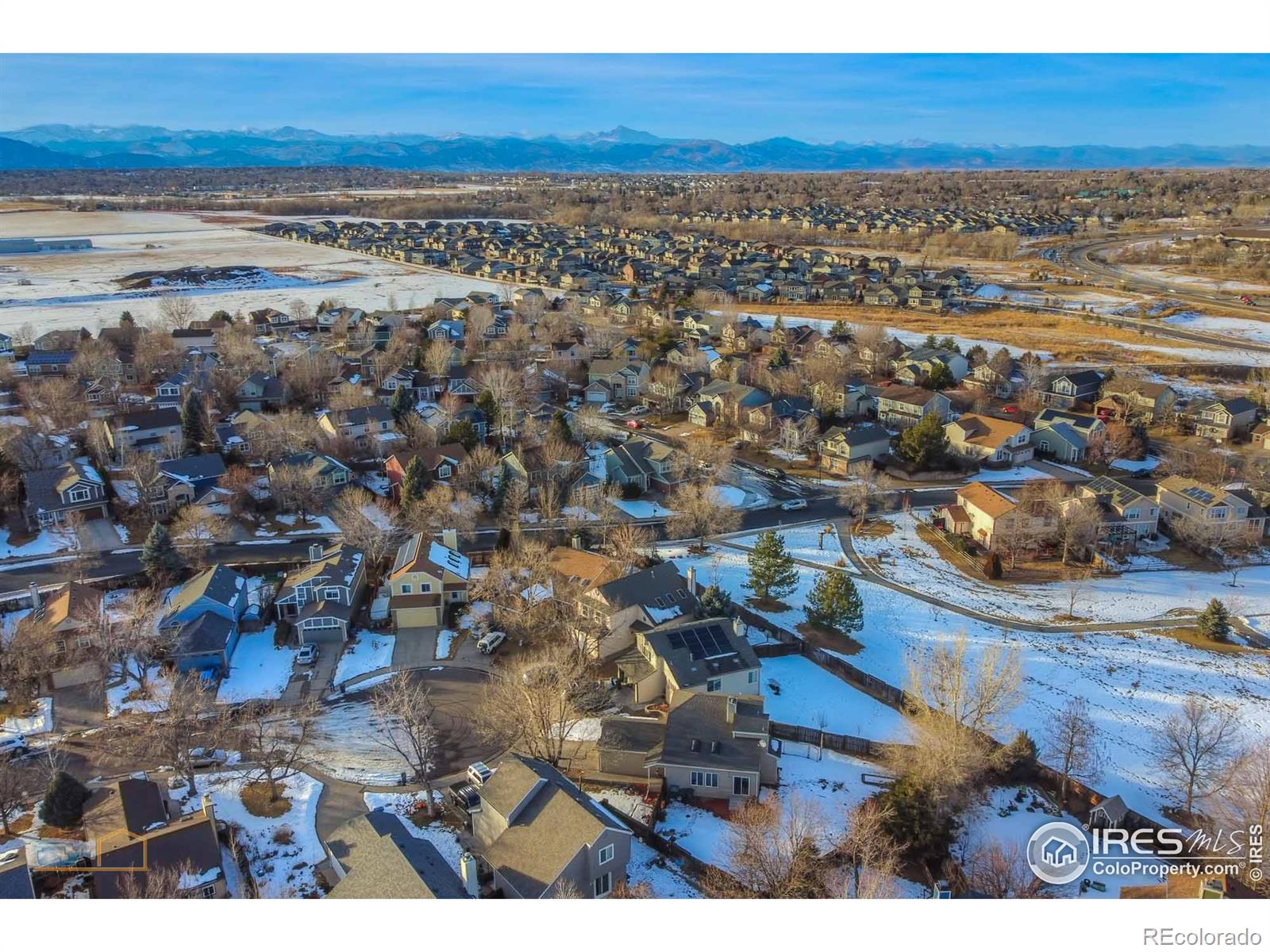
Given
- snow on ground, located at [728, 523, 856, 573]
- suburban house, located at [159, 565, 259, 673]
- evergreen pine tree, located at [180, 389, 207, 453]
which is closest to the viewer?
suburban house, located at [159, 565, 259, 673]

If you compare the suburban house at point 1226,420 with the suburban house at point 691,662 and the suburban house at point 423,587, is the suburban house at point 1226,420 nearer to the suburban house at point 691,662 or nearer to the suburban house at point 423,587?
the suburban house at point 691,662

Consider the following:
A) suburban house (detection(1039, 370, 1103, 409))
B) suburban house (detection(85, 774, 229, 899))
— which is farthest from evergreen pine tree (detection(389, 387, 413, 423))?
suburban house (detection(1039, 370, 1103, 409))

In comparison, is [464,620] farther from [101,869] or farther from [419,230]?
[419,230]

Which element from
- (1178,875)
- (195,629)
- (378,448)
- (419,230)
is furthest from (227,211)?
(1178,875)

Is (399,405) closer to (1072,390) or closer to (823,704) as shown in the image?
(823,704)

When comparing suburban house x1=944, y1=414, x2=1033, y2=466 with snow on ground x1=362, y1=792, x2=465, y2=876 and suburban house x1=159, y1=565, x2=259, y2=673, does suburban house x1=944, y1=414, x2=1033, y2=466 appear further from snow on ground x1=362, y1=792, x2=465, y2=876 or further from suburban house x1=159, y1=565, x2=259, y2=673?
suburban house x1=159, y1=565, x2=259, y2=673

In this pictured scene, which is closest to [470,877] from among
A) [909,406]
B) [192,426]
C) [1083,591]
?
[1083,591]
